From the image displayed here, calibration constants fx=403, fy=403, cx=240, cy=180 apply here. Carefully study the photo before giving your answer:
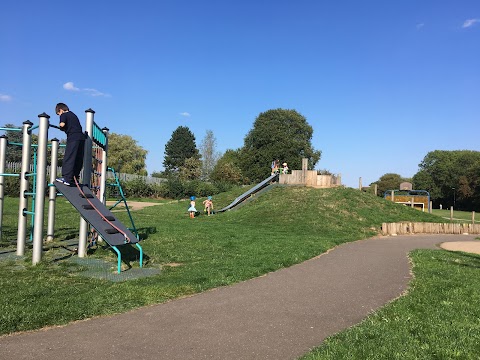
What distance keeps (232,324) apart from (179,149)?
89510 mm

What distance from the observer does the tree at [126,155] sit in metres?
77.7

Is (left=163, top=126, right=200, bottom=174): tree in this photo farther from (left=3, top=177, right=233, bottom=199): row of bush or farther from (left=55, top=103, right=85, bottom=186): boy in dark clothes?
(left=55, top=103, right=85, bottom=186): boy in dark clothes

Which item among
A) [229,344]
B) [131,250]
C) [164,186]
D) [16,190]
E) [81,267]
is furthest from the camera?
[164,186]

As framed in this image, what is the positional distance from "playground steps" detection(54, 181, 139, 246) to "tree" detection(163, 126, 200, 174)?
84343 mm

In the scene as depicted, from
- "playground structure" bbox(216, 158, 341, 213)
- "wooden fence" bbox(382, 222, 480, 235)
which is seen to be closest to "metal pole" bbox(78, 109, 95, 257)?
"wooden fence" bbox(382, 222, 480, 235)

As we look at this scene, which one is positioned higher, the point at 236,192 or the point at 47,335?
the point at 236,192

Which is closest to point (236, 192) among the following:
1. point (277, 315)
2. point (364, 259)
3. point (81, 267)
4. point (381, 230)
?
point (381, 230)

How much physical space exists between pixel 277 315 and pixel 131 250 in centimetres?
582

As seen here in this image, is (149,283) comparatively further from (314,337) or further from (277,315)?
(314,337)

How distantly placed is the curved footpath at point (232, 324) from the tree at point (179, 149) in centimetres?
8633

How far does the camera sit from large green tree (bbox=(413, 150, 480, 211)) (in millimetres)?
71500

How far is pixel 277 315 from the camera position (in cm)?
546

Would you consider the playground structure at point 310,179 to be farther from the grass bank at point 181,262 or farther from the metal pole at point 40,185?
the metal pole at point 40,185

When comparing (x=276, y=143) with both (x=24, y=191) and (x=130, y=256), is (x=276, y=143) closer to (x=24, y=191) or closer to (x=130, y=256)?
(x=130, y=256)
